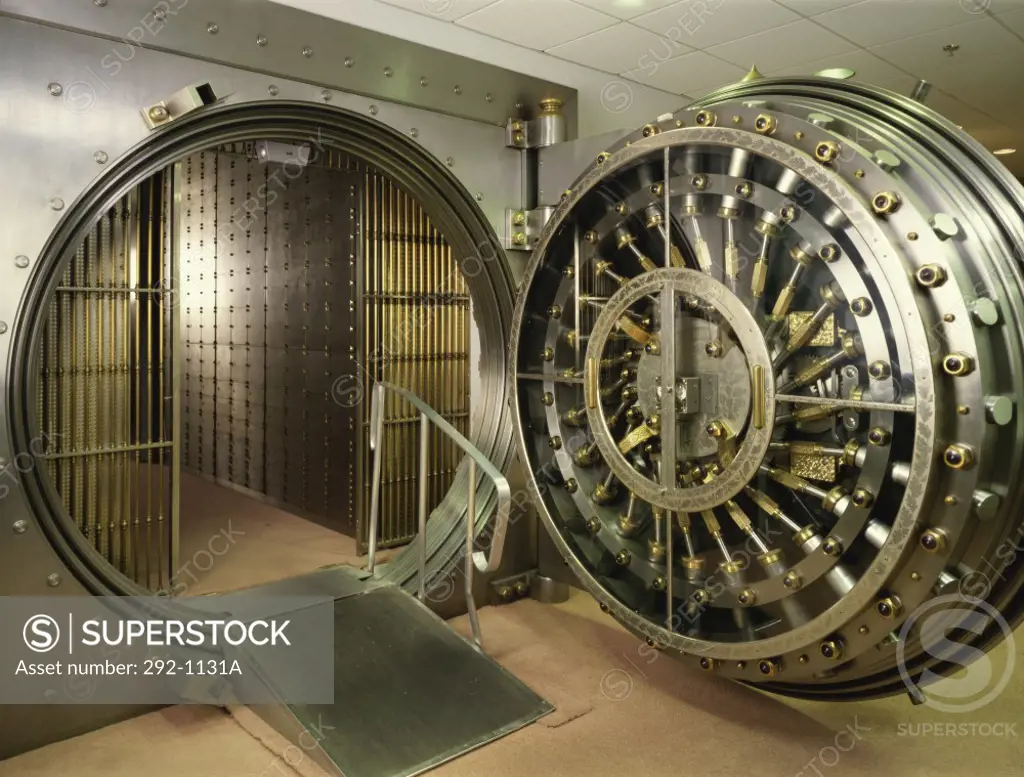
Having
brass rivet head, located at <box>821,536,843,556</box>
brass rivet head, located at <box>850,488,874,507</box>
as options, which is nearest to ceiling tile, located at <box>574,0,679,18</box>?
brass rivet head, located at <box>850,488,874,507</box>

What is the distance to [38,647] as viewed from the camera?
269 centimetres

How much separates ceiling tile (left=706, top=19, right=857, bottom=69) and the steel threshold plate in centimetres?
331

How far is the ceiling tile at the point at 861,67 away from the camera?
441 cm

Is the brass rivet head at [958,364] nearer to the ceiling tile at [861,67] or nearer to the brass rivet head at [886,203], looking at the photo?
the brass rivet head at [886,203]

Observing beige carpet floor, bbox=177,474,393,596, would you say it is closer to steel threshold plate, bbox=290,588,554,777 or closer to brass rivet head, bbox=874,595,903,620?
steel threshold plate, bbox=290,588,554,777

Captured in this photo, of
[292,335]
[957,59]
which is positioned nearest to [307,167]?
[292,335]

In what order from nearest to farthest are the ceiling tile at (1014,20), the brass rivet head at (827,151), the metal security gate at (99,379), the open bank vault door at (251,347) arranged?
the brass rivet head at (827,151) → the metal security gate at (99,379) → the open bank vault door at (251,347) → the ceiling tile at (1014,20)

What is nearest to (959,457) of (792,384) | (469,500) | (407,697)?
(792,384)

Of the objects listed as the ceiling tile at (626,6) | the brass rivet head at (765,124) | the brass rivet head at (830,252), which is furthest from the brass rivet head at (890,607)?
the ceiling tile at (626,6)

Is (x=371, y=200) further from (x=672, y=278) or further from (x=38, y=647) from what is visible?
(x=38, y=647)

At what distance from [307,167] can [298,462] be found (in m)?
2.10

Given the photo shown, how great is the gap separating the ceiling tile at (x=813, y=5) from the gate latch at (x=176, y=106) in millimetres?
2581

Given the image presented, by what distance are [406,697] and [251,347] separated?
394 cm

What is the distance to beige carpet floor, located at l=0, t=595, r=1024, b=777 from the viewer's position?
2.60m
